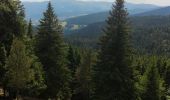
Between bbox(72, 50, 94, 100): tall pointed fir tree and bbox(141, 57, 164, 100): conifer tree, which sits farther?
bbox(72, 50, 94, 100): tall pointed fir tree

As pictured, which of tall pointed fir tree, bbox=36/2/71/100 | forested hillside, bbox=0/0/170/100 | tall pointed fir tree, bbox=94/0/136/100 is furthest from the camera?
tall pointed fir tree, bbox=36/2/71/100

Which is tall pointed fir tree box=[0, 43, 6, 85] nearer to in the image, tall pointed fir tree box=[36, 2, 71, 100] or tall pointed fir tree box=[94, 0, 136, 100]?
tall pointed fir tree box=[36, 2, 71, 100]

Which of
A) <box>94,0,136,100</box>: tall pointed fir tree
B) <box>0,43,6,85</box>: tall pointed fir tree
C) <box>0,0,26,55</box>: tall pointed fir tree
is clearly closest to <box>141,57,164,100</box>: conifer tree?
<box>94,0,136,100</box>: tall pointed fir tree

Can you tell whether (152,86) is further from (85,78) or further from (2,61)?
(2,61)

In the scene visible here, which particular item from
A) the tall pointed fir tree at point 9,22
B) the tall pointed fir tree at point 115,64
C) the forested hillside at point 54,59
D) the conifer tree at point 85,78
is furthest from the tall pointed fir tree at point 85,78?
the tall pointed fir tree at point 115,64

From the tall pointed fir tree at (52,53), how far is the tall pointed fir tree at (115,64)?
8539 millimetres

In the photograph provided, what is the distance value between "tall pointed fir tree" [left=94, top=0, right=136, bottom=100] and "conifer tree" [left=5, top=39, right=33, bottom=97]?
732 cm

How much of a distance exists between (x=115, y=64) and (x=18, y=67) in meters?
10.1

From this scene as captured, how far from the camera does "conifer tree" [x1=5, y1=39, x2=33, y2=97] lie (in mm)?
38812

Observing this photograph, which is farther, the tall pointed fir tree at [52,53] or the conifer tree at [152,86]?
the conifer tree at [152,86]

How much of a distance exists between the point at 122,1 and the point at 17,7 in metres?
13.1

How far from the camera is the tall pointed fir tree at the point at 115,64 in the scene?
38500mm

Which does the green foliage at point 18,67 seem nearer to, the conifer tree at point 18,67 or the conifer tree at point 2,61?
the conifer tree at point 18,67

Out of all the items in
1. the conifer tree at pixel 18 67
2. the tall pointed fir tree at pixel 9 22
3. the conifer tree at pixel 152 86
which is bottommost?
the conifer tree at pixel 152 86
